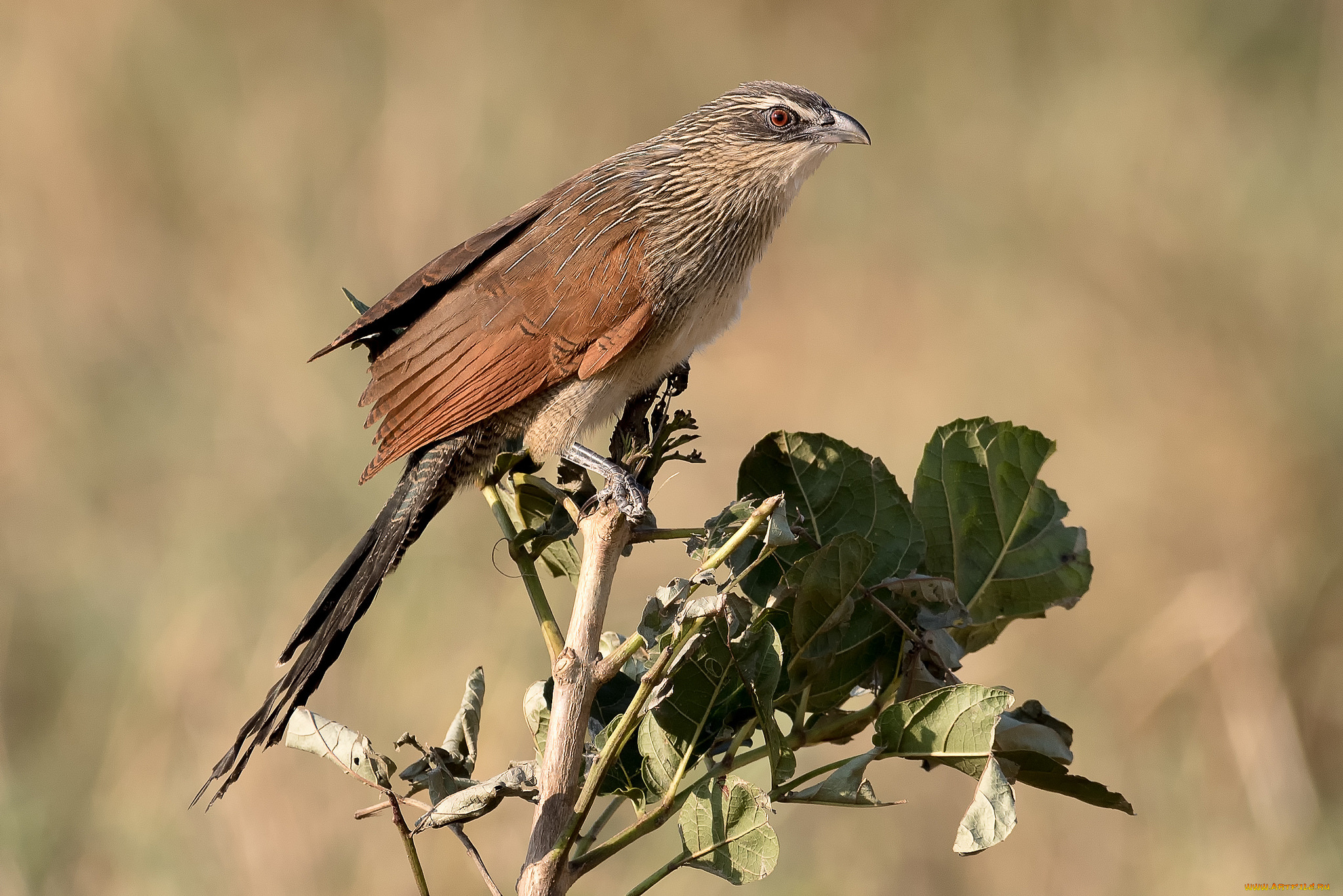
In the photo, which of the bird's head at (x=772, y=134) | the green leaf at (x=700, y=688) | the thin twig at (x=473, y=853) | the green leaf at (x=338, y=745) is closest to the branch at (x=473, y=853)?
the thin twig at (x=473, y=853)

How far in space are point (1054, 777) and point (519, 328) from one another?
1.31 meters

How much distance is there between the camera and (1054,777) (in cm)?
118

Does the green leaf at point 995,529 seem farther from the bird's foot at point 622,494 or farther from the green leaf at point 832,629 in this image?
the bird's foot at point 622,494

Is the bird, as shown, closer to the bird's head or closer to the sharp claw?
the bird's head

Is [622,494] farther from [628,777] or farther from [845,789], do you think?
[845,789]

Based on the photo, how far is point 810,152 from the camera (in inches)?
95.0

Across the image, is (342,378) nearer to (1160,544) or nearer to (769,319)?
(769,319)

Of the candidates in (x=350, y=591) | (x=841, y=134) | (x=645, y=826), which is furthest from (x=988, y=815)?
(x=841, y=134)

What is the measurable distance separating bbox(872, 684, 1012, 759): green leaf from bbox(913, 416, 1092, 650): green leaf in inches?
9.7

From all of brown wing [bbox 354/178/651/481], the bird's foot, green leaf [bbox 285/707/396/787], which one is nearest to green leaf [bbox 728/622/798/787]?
the bird's foot

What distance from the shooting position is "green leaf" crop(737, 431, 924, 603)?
1316 millimetres

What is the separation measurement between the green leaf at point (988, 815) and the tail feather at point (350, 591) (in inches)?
29.5

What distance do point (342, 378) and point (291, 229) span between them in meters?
0.84

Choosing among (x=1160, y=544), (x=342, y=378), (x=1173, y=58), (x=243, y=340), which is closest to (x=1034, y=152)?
(x=1173, y=58)
